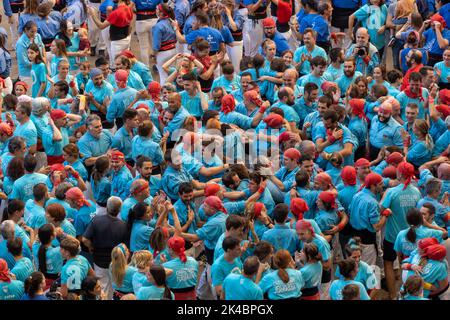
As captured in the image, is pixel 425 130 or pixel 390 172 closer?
pixel 390 172

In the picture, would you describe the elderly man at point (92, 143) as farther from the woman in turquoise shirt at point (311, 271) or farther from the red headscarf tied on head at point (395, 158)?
the woman in turquoise shirt at point (311, 271)

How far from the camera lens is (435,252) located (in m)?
12.1

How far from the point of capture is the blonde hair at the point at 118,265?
12.0 metres

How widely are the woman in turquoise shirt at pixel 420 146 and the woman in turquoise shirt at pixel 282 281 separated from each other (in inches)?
145

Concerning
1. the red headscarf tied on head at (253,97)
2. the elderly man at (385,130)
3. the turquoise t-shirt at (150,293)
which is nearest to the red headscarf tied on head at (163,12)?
the red headscarf tied on head at (253,97)

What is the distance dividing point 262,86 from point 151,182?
346 centimetres

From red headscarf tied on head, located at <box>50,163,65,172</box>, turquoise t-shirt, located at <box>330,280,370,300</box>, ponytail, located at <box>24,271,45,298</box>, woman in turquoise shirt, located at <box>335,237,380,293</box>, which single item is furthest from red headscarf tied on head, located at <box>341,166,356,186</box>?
ponytail, located at <box>24,271,45,298</box>

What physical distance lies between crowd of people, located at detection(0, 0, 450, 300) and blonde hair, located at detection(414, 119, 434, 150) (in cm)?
4

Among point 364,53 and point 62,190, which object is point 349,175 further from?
point 364,53

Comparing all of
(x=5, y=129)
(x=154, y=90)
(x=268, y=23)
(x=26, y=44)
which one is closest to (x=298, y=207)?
(x=154, y=90)

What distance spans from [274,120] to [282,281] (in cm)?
Answer: 380

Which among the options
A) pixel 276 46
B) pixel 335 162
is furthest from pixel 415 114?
pixel 276 46

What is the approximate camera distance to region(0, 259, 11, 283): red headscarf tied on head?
1174cm

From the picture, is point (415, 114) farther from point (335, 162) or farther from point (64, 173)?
point (64, 173)
